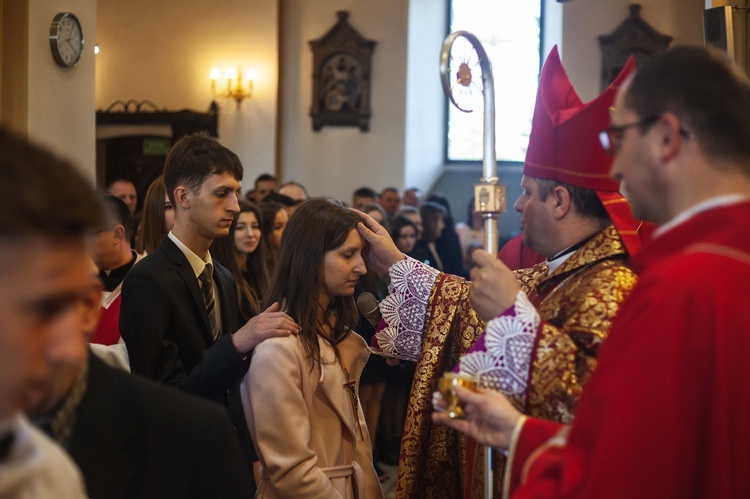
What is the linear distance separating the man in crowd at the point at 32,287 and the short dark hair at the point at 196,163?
214cm

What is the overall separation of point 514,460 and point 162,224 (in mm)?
2920

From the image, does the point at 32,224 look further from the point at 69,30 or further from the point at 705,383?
the point at 69,30

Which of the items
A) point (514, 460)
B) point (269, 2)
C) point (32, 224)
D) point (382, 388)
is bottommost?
point (382, 388)

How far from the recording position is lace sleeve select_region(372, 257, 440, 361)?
9.38 ft

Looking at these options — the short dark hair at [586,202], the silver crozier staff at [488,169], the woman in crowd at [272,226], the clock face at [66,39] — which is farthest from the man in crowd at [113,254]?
the clock face at [66,39]

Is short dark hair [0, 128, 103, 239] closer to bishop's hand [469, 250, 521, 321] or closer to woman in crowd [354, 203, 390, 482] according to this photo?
bishop's hand [469, 250, 521, 321]

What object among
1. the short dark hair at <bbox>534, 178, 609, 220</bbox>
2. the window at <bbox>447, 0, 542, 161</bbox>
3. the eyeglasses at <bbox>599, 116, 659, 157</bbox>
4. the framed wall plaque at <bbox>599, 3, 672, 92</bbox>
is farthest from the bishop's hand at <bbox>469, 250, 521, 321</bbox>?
the window at <bbox>447, 0, 542, 161</bbox>

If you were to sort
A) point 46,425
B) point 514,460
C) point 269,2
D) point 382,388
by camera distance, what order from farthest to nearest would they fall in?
point 269,2, point 382,388, point 514,460, point 46,425

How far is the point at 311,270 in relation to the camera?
2789mm

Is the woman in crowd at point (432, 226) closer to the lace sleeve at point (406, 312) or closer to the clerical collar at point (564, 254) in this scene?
the lace sleeve at point (406, 312)

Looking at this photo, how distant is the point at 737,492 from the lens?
1.46m

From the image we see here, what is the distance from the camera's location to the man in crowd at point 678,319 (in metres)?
1.43

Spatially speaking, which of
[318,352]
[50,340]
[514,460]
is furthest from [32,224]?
[318,352]

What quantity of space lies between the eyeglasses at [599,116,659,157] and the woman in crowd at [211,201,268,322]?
2969 mm
